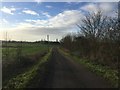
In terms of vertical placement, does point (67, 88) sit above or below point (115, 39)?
below

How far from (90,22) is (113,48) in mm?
23906

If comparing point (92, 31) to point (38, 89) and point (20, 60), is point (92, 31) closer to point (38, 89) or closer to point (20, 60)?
point (20, 60)

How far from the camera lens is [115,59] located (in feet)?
73.0

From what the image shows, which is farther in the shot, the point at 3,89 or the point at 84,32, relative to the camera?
the point at 84,32

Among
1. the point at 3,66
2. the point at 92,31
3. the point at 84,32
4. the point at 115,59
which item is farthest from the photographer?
the point at 84,32

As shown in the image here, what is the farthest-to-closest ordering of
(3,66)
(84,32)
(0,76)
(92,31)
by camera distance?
1. (84,32)
2. (92,31)
3. (3,66)
4. (0,76)

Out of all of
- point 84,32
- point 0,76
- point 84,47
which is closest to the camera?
point 0,76

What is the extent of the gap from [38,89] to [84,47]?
2985 centimetres

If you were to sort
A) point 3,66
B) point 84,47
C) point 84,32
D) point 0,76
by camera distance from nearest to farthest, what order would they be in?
point 0,76 < point 3,66 < point 84,47 < point 84,32

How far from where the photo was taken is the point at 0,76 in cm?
1775

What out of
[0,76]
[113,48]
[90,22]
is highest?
[90,22]

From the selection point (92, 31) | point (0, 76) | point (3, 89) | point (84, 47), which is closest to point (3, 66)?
point (0, 76)

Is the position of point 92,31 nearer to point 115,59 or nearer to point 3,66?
point 115,59

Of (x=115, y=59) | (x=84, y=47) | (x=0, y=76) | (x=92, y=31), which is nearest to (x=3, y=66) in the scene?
(x=0, y=76)
